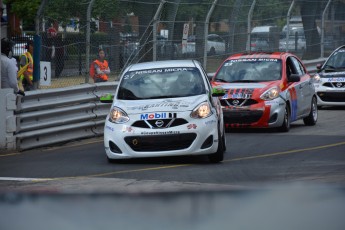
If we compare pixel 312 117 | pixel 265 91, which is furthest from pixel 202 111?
pixel 312 117

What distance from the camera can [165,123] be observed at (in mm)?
11094

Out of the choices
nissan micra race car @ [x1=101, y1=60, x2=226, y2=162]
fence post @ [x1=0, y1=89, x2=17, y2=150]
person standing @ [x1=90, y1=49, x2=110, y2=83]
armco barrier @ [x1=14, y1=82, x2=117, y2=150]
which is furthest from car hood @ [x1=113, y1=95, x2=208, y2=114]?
person standing @ [x1=90, y1=49, x2=110, y2=83]

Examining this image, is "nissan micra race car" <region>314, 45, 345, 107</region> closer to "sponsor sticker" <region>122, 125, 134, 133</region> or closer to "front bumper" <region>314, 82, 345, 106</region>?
"front bumper" <region>314, 82, 345, 106</region>

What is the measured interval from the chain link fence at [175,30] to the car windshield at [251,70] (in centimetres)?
295

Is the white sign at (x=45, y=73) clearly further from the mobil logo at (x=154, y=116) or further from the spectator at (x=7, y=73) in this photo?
the mobil logo at (x=154, y=116)

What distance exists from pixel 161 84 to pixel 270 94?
3.78m

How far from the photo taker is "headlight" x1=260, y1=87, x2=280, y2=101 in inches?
607

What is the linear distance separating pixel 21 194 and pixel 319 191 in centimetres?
86

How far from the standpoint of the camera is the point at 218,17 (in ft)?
77.3

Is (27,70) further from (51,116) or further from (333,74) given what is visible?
(333,74)

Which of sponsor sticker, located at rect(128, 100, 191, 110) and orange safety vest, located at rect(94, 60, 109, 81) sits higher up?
sponsor sticker, located at rect(128, 100, 191, 110)

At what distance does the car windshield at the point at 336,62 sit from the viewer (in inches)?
851

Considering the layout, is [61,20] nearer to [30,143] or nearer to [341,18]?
[30,143]

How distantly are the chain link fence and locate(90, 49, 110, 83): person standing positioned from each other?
13 centimetres
